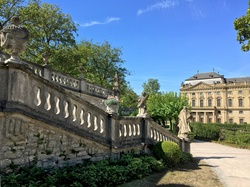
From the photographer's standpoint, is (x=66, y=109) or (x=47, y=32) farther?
(x=47, y=32)

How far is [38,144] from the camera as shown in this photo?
210 inches

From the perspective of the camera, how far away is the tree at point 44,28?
2067cm

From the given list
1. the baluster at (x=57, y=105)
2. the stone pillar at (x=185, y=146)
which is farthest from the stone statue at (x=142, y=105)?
the stone pillar at (x=185, y=146)

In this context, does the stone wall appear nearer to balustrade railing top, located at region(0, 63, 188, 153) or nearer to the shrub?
balustrade railing top, located at region(0, 63, 188, 153)

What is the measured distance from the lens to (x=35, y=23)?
21281 mm

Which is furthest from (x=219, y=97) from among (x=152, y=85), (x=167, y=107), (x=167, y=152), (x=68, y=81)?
(x=167, y=152)

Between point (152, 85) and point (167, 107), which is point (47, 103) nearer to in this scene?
point (167, 107)

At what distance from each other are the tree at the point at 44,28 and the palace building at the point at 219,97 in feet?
193

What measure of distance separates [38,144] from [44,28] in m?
19.3

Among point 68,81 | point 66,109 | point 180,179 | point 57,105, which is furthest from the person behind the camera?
point 68,81

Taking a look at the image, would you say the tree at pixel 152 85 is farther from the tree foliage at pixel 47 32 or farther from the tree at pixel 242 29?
the tree at pixel 242 29

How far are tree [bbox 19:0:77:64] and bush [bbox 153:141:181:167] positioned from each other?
15.2 meters

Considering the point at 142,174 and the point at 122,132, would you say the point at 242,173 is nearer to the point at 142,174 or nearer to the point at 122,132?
the point at 142,174

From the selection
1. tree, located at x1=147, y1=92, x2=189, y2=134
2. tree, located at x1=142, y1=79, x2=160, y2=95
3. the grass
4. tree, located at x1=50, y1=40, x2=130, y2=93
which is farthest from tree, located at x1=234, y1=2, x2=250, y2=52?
tree, located at x1=142, y1=79, x2=160, y2=95
